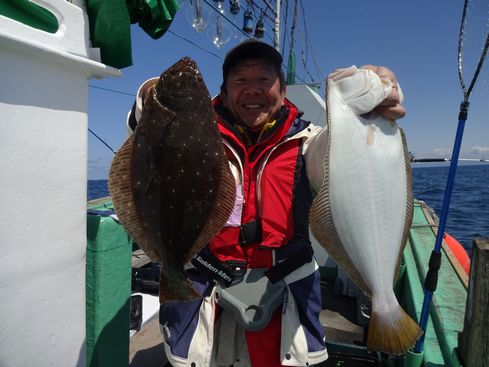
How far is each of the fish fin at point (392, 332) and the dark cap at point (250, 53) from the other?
171 centimetres

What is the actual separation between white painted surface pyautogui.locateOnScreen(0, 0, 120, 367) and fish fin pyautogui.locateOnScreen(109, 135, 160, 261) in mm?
354

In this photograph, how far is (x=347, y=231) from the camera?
1.85 metres

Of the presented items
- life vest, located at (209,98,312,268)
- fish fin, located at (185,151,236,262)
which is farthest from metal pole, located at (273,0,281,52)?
fish fin, located at (185,151,236,262)

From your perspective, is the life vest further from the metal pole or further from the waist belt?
the metal pole

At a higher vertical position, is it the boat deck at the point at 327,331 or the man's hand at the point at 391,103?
the man's hand at the point at 391,103

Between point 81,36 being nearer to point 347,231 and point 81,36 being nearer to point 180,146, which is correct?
point 180,146

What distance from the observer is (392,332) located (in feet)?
5.87

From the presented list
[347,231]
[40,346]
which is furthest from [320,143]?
[40,346]

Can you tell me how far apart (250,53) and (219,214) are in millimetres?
1184

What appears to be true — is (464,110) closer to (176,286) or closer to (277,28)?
(176,286)

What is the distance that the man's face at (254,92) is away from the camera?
2459 mm

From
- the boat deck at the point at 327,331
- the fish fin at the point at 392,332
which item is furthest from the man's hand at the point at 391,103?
the boat deck at the point at 327,331

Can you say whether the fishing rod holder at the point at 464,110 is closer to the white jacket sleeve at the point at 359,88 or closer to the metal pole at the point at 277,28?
the white jacket sleeve at the point at 359,88

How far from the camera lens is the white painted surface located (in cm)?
177
